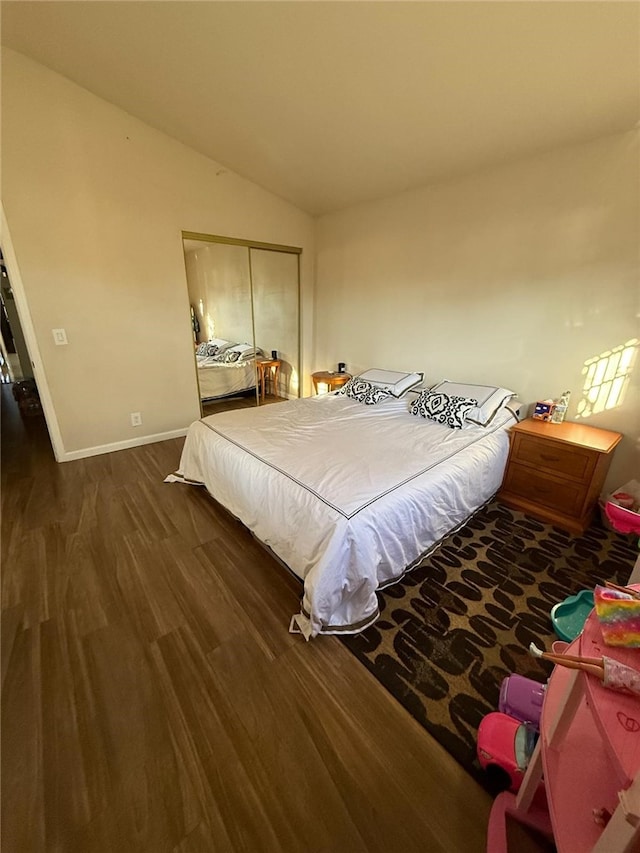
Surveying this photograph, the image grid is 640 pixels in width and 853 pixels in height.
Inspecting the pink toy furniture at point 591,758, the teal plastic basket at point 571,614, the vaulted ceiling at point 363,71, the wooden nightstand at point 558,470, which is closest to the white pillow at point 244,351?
the vaulted ceiling at point 363,71

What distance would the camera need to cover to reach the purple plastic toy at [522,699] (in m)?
1.14

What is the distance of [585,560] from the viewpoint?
6.50ft

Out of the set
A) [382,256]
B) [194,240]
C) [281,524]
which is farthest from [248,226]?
[281,524]

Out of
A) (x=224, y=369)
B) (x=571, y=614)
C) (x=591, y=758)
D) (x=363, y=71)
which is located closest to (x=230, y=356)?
(x=224, y=369)

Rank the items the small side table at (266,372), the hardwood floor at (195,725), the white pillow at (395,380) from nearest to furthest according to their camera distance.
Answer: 1. the hardwood floor at (195,725)
2. the white pillow at (395,380)
3. the small side table at (266,372)

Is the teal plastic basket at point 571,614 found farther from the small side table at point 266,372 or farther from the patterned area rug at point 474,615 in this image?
the small side table at point 266,372

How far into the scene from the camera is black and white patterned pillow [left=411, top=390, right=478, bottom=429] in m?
2.51

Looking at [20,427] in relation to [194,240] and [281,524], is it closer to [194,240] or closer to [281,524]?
[194,240]

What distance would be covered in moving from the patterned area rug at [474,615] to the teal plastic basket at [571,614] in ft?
0.15

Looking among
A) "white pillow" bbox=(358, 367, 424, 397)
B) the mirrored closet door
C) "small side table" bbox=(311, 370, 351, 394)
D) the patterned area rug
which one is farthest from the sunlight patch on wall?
the mirrored closet door

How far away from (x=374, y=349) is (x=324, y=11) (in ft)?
8.37

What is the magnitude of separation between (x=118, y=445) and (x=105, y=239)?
6.13ft

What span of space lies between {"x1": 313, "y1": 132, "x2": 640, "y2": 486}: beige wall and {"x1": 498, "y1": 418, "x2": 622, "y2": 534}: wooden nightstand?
33 centimetres

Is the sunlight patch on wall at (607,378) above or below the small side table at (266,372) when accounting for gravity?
above
